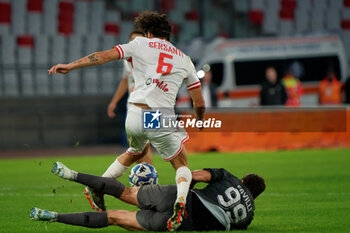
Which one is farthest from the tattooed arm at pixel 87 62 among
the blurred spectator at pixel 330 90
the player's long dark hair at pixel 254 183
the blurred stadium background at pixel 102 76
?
the blurred spectator at pixel 330 90

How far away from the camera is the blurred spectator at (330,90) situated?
22109mm

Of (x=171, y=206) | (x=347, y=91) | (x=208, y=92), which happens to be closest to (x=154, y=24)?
(x=171, y=206)

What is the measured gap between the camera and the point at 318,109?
17.9m

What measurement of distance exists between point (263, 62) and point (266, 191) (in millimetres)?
13226

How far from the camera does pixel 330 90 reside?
73.2 ft

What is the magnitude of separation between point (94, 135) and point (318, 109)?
7.09 meters

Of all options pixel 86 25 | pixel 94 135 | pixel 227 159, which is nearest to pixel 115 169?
pixel 227 159

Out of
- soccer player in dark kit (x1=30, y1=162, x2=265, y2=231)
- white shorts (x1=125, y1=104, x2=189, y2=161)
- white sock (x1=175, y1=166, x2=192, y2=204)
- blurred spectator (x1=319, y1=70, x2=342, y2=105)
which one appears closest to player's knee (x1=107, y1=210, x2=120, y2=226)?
soccer player in dark kit (x1=30, y1=162, x2=265, y2=231)

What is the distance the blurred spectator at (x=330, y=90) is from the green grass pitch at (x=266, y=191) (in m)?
4.98

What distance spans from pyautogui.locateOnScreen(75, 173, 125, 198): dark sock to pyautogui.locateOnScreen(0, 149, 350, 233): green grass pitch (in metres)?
0.35

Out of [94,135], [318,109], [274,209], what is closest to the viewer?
[274,209]

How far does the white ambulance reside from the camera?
2223cm

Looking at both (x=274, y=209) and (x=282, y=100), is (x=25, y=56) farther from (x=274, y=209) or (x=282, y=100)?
(x=274, y=209)

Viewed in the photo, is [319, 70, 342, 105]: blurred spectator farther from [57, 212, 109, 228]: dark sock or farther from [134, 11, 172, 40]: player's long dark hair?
[57, 212, 109, 228]: dark sock
